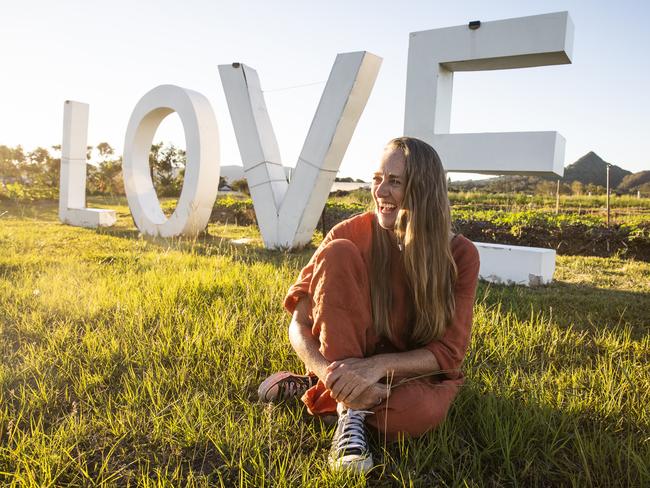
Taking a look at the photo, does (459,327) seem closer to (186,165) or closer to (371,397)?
(371,397)

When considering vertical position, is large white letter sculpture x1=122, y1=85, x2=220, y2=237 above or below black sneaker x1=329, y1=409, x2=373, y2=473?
above

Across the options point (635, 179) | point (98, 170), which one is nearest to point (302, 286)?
point (98, 170)

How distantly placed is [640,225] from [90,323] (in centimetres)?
737

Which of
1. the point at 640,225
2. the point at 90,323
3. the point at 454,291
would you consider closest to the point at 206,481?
the point at 454,291

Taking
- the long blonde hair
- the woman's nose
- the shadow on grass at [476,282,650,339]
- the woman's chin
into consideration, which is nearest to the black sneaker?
the long blonde hair

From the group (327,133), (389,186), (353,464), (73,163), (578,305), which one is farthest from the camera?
(73,163)

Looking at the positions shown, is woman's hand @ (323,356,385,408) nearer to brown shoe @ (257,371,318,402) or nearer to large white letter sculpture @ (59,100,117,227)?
brown shoe @ (257,371,318,402)

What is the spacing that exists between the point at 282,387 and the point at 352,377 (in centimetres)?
52

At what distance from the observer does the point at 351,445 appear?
5.39 ft

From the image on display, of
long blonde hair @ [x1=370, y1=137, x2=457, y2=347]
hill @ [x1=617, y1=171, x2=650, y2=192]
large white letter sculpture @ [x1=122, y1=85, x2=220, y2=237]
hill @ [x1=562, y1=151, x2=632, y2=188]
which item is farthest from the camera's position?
hill @ [x1=617, y1=171, x2=650, y2=192]

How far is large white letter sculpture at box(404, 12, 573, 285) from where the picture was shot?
4.46 meters

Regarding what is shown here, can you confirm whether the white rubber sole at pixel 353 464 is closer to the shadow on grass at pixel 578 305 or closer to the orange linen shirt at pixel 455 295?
the orange linen shirt at pixel 455 295

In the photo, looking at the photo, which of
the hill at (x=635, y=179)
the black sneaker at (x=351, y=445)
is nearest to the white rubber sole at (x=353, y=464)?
the black sneaker at (x=351, y=445)

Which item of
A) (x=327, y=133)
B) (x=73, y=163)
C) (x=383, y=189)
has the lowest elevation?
(x=383, y=189)
